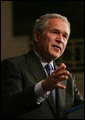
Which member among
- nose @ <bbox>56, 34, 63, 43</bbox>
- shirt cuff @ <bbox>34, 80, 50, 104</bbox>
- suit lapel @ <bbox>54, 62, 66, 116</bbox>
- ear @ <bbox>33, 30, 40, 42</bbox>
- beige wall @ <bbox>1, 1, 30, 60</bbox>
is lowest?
beige wall @ <bbox>1, 1, 30, 60</bbox>

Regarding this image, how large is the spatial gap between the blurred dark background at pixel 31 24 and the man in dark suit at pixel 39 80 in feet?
17.1

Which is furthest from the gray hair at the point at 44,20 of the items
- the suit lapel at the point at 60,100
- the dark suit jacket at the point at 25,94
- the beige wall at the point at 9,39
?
the beige wall at the point at 9,39

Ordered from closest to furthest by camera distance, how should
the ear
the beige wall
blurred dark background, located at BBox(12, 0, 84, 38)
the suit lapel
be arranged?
1. the suit lapel
2. the ear
3. blurred dark background, located at BBox(12, 0, 84, 38)
4. the beige wall

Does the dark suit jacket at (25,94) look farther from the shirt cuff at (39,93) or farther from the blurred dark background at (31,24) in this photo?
the blurred dark background at (31,24)

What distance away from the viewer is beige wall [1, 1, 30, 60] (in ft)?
26.1

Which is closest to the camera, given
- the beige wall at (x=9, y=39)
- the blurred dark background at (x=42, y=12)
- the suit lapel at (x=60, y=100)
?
the suit lapel at (x=60, y=100)

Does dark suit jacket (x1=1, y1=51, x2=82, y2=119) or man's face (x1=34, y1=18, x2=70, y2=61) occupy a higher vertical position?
man's face (x1=34, y1=18, x2=70, y2=61)

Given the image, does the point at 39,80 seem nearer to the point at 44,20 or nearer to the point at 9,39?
the point at 44,20

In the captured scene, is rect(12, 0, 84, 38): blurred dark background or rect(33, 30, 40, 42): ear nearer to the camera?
rect(33, 30, 40, 42): ear

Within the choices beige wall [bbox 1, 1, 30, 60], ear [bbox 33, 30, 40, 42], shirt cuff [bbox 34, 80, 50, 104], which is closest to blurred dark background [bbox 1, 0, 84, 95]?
beige wall [bbox 1, 1, 30, 60]

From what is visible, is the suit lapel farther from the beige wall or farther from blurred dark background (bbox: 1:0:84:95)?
the beige wall

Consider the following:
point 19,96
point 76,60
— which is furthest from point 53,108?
point 76,60

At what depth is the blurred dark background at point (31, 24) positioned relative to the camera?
7.12 metres

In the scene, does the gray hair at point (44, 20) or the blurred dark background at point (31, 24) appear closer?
the gray hair at point (44, 20)
